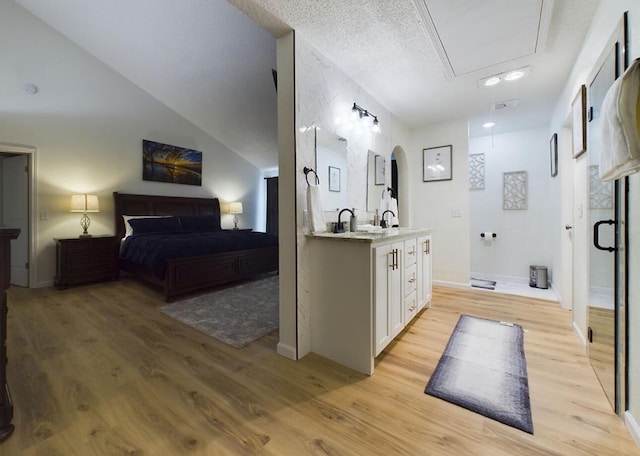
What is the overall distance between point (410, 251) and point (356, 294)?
2.81 feet

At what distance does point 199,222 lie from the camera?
5.40 m

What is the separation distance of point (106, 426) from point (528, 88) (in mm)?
4446

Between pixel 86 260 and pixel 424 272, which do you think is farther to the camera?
pixel 86 260

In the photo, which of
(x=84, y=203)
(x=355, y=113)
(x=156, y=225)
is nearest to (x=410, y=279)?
(x=355, y=113)

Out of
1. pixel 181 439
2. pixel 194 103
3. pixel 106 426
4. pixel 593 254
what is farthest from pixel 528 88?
pixel 194 103

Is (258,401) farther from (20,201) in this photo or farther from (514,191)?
(20,201)

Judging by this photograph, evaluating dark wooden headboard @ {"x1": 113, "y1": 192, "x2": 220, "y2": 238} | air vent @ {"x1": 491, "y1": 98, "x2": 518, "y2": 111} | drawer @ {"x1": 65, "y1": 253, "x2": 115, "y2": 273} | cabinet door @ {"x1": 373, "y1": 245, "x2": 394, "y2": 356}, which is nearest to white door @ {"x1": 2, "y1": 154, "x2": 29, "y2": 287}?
drawer @ {"x1": 65, "y1": 253, "x2": 115, "y2": 273}

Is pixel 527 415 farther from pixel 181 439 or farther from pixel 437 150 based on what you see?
pixel 437 150

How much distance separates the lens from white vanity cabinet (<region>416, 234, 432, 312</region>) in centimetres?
270

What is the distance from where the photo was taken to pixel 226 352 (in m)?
2.10

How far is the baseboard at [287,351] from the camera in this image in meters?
2.00

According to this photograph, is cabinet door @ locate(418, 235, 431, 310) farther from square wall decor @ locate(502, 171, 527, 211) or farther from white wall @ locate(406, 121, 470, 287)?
square wall decor @ locate(502, 171, 527, 211)

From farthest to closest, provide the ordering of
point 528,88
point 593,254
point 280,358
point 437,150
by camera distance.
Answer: point 437,150 < point 528,88 < point 280,358 < point 593,254

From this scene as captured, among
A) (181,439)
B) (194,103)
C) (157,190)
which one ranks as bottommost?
(181,439)
